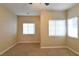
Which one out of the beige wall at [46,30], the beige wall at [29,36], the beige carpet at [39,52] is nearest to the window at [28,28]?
the beige wall at [29,36]

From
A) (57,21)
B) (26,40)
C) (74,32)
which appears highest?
(57,21)

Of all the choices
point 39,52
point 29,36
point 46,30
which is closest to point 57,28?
point 46,30

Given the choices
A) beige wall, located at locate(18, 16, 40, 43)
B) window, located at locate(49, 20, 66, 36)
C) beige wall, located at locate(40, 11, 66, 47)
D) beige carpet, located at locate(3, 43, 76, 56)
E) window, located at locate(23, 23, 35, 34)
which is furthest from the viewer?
window, located at locate(23, 23, 35, 34)

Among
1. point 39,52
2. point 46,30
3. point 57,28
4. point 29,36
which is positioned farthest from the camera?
point 29,36

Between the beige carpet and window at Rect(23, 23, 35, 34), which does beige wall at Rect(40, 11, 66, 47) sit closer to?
the beige carpet

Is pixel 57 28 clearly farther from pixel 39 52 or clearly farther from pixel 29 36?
pixel 29 36

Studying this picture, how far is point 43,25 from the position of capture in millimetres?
4840

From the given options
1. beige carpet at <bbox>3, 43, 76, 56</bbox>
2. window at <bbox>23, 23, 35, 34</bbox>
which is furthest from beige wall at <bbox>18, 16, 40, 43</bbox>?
beige carpet at <bbox>3, 43, 76, 56</bbox>

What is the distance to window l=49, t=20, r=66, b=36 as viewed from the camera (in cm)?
450

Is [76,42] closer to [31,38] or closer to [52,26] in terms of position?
[52,26]

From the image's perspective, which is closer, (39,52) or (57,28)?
(39,52)

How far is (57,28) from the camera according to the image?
184 inches

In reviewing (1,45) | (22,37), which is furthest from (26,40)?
(1,45)

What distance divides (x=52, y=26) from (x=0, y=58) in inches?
157
